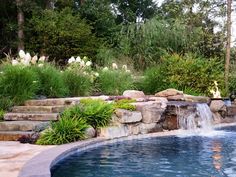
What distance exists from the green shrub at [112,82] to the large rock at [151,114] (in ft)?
8.95

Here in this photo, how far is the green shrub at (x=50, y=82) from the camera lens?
10141 millimetres

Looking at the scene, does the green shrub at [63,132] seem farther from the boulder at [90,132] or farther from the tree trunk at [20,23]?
the tree trunk at [20,23]

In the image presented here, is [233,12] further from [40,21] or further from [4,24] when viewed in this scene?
[4,24]

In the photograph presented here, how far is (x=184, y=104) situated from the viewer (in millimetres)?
10062

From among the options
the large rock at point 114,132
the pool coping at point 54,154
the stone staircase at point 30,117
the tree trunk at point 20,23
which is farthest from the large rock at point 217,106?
the tree trunk at point 20,23

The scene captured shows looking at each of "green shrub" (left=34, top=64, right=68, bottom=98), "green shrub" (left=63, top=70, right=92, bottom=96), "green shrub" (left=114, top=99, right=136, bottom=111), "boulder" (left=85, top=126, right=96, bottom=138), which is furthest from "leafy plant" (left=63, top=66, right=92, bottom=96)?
"boulder" (left=85, top=126, right=96, bottom=138)

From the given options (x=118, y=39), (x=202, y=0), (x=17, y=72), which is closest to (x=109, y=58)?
(x=118, y=39)

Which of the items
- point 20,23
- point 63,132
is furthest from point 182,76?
point 20,23

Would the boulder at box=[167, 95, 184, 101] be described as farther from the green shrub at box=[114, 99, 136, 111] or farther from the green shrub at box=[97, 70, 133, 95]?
the green shrub at box=[114, 99, 136, 111]

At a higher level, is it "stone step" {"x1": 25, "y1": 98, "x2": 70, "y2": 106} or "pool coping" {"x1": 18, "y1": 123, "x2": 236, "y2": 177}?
"stone step" {"x1": 25, "y1": 98, "x2": 70, "y2": 106}

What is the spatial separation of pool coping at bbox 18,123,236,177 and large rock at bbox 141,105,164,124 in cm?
33

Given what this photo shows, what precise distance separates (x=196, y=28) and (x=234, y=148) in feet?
37.2

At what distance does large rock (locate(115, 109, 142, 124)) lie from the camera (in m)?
8.48

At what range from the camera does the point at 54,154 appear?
5828 millimetres
